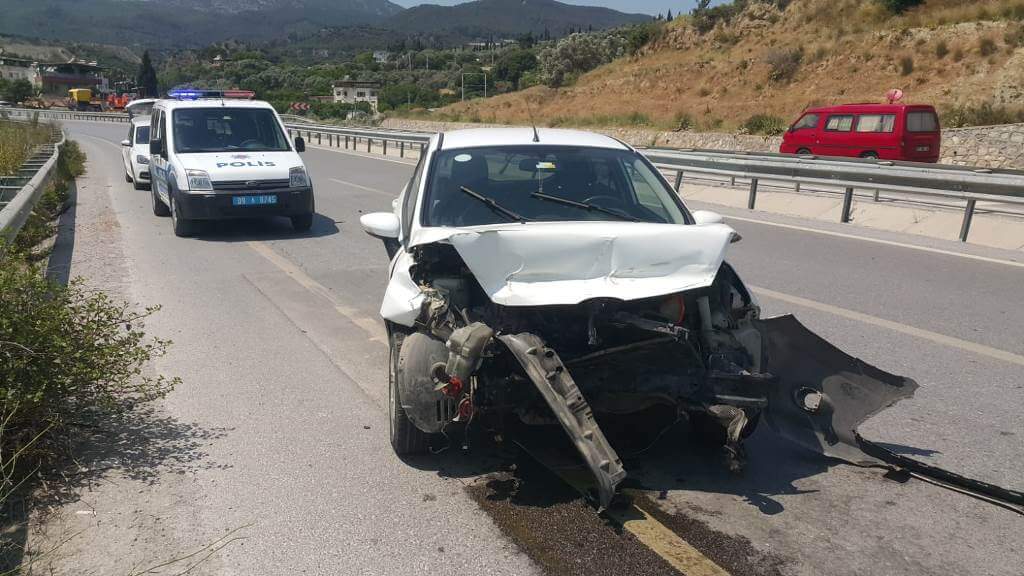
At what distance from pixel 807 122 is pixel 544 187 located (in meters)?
21.9

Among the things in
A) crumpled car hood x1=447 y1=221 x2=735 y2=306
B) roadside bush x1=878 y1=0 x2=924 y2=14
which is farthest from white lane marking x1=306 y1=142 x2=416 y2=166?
roadside bush x1=878 y1=0 x2=924 y2=14

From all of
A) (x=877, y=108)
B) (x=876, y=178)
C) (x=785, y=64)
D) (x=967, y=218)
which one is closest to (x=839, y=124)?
(x=877, y=108)

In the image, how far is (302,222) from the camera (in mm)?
12430

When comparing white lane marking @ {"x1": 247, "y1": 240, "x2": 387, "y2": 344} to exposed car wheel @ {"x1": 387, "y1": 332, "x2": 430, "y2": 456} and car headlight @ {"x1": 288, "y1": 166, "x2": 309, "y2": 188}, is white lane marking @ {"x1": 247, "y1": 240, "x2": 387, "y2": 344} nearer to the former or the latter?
car headlight @ {"x1": 288, "y1": 166, "x2": 309, "y2": 188}

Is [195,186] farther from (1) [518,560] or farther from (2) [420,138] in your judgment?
(2) [420,138]

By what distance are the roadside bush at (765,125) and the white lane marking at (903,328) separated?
31.5 meters

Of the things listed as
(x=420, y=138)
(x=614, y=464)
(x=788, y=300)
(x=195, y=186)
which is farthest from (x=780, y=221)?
(x=420, y=138)

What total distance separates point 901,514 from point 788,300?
4338 millimetres

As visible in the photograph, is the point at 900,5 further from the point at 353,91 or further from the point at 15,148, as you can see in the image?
the point at 353,91

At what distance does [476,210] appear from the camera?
5098 mm

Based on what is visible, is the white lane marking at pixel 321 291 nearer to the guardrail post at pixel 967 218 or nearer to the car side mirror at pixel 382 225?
the car side mirror at pixel 382 225

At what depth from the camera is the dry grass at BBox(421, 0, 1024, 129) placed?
3991 cm

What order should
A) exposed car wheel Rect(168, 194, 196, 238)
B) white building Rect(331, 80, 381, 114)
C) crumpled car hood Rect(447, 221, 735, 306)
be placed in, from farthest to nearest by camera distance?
white building Rect(331, 80, 381, 114) < exposed car wheel Rect(168, 194, 196, 238) < crumpled car hood Rect(447, 221, 735, 306)

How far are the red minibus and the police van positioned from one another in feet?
52.4
